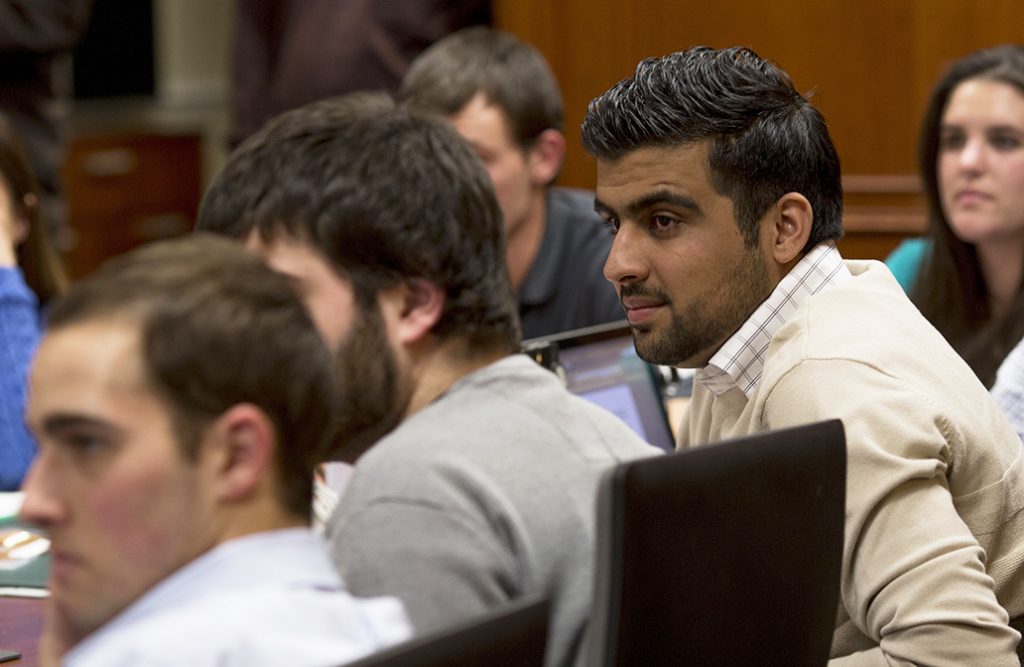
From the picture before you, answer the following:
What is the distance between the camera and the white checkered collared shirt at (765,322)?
1.73 metres

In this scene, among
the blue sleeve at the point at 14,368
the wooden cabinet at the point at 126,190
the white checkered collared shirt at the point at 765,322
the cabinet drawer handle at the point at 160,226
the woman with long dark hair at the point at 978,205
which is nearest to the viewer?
the white checkered collared shirt at the point at 765,322

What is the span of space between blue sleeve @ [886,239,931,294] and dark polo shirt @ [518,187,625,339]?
579 mm

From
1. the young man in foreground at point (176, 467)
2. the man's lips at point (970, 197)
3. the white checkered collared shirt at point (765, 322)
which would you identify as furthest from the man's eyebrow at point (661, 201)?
the man's lips at point (970, 197)

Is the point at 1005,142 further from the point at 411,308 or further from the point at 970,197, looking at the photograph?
the point at 411,308

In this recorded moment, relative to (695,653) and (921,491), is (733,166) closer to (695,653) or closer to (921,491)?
(921,491)

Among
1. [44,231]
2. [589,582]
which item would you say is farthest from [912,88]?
[589,582]

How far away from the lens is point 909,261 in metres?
3.22

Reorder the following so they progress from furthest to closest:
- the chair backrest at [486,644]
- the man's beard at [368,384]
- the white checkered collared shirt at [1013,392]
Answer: the white checkered collared shirt at [1013,392] → the man's beard at [368,384] → the chair backrest at [486,644]

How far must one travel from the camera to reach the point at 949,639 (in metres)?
1.41

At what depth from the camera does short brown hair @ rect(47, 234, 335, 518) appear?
103 cm

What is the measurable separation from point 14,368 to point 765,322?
1584 mm

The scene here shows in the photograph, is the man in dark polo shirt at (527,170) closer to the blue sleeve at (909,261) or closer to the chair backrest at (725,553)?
the blue sleeve at (909,261)

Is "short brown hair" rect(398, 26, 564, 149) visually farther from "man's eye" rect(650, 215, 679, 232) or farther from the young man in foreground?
the young man in foreground

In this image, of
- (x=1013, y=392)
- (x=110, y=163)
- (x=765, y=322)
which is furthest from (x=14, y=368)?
(x=110, y=163)
